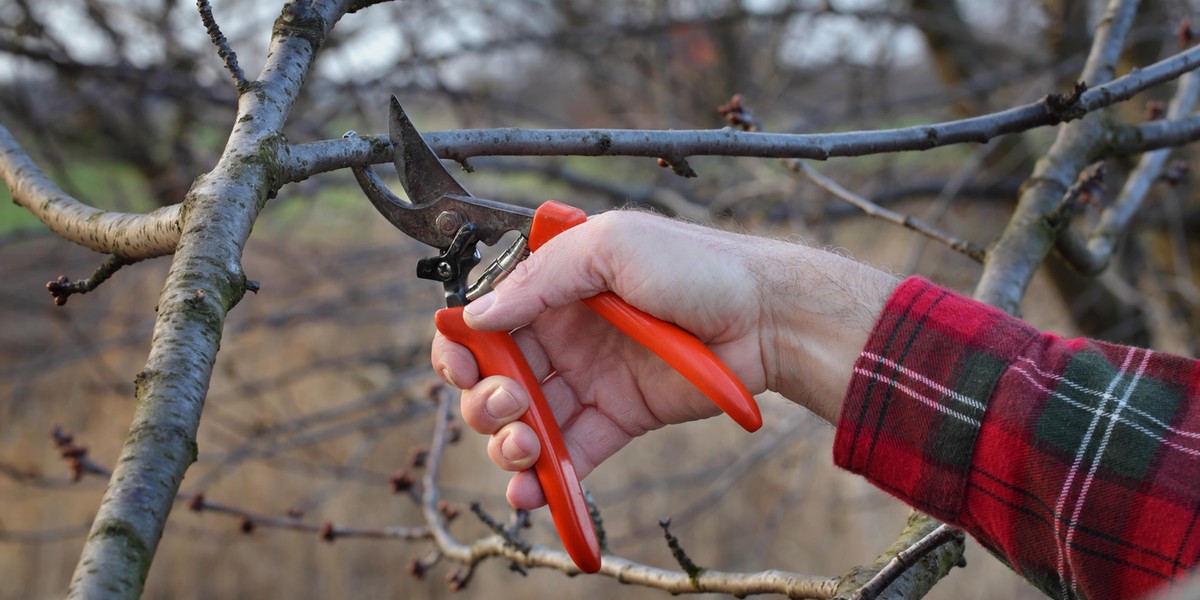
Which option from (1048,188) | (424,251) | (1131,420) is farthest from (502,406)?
(424,251)

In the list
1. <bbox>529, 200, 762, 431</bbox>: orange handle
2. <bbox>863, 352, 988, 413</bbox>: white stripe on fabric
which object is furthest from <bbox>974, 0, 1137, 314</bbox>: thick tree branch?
<bbox>529, 200, 762, 431</bbox>: orange handle

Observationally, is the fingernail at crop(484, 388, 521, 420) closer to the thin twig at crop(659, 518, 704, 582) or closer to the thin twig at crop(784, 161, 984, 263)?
the thin twig at crop(659, 518, 704, 582)

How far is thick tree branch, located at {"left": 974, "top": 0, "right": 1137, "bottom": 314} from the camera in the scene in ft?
6.43

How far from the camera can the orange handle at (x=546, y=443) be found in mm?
1529

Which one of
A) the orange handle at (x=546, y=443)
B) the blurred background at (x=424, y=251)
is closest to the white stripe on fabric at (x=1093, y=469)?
the orange handle at (x=546, y=443)

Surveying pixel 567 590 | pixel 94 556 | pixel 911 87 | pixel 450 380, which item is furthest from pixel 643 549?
pixel 911 87

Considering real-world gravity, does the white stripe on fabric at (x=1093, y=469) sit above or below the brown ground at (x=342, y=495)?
above

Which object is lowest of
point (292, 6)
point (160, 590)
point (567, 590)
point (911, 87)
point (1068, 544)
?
point (160, 590)

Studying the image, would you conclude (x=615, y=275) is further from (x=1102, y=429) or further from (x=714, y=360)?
(x=1102, y=429)

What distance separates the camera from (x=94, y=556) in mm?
838

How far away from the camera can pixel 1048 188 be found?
2.11 meters

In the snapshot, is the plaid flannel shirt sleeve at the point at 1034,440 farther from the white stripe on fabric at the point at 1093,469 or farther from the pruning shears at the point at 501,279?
the pruning shears at the point at 501,279

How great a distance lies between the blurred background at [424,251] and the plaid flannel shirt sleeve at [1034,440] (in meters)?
1.91

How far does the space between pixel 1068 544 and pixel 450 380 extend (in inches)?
41.4
